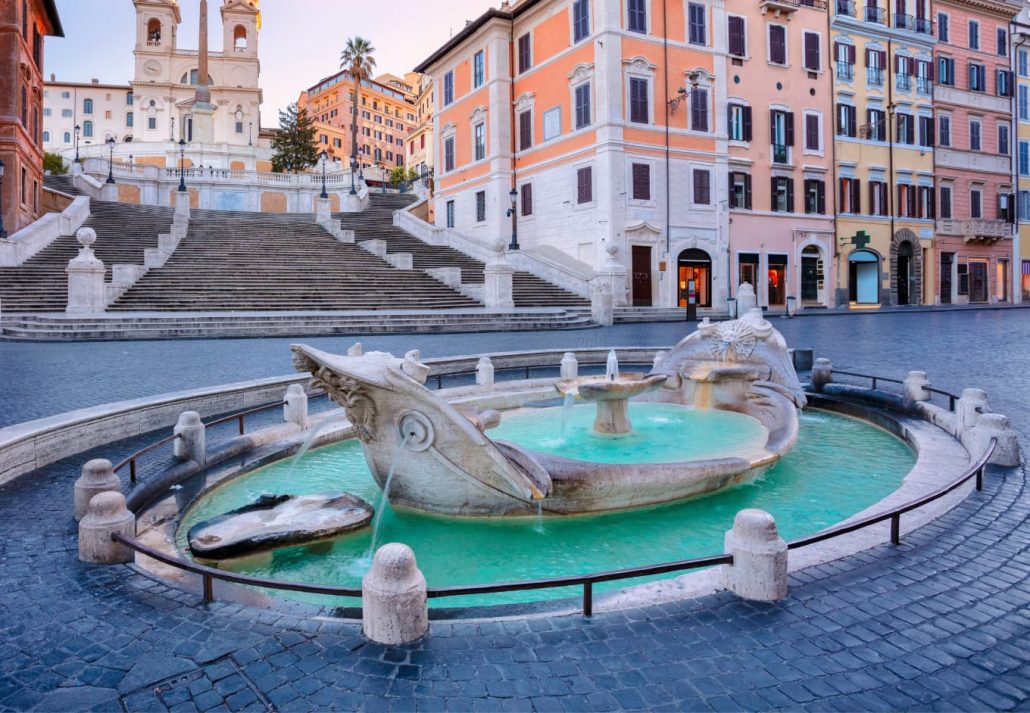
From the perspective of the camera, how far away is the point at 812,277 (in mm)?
37031

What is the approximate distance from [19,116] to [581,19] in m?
26.2

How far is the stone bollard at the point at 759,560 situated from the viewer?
370 centimetres

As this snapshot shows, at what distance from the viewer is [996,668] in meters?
3.06

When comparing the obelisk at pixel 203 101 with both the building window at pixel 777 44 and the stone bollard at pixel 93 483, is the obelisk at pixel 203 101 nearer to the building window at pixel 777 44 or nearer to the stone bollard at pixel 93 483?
the building window at pixel 777 44

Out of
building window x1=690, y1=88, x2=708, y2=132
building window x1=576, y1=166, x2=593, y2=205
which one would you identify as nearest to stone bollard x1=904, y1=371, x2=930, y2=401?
building window x1=576, y1=166, x2=593, y2=205

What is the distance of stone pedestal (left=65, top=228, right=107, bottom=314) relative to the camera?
1973cm

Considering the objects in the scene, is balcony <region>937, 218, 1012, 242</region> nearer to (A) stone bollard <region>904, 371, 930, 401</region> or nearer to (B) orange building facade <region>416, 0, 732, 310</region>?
(B) orange building facade <region>416, 0, 732, 310</region>

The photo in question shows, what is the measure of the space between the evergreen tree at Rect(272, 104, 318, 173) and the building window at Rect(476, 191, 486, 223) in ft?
89.7

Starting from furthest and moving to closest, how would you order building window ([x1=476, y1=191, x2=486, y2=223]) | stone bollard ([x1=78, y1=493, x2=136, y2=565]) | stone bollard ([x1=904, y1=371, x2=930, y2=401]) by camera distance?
building window ([x1=476, y1=191, x2=486, y2=223]), stone bollard ([x1=904, y1=371, x2=930, y2=401]), stone bollard ([x1=78, y1=493, x2=136, y2=565])

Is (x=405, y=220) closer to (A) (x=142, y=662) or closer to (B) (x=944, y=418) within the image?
(B) (x=944, y=418)

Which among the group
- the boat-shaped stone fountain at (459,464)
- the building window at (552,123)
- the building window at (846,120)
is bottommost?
the boat-shaped stone fountain at (459,464)

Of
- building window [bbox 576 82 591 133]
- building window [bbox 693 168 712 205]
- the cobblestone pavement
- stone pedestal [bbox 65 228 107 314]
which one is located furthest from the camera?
building window [bbox 693 168 712 205]

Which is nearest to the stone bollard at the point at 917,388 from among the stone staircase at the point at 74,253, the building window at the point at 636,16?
the stone staircase at the point at 74,253

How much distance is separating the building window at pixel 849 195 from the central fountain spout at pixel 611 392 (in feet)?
112
